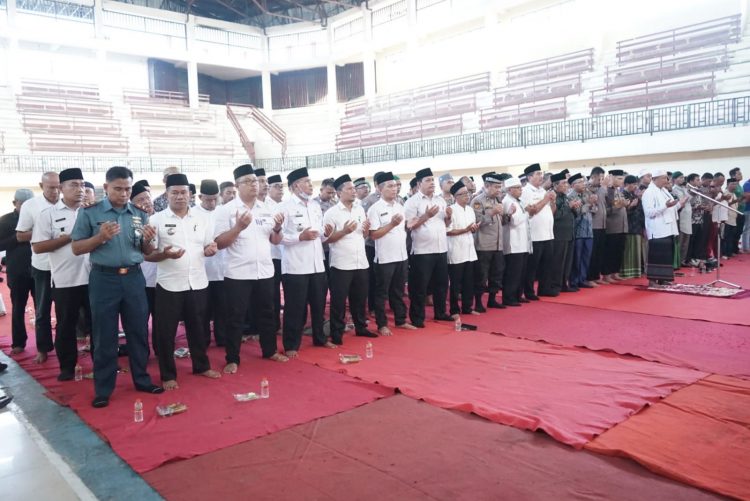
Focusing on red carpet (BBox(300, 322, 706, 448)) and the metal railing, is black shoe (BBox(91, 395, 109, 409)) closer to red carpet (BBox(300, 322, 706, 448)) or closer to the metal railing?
red carpet (BBox(300, 322, 706, 448))

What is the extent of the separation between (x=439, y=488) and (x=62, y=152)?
67.2ft

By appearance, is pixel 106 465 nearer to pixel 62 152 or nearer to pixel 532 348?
pixel 532 348

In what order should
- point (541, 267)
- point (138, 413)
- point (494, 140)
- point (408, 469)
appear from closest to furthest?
1. point (408, 469)
2. point (138, 413)
3. point (541, 267)
4. point (494, 140)

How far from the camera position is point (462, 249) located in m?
6.11

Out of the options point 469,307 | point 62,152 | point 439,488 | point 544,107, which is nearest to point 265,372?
point 439,488

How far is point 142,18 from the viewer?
23.1 metres

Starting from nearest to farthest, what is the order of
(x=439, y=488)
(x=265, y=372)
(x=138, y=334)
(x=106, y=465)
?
(x=439, y=488), (x=106, y=465), (x=138, y=334), (x=265, y=372)

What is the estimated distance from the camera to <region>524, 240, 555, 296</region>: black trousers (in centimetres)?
707

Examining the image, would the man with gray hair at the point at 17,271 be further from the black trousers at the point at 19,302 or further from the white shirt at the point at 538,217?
the white shirt at the point at 538,217

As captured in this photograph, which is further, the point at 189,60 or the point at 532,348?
the point at 189,60

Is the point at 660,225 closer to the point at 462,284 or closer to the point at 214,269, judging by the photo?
the point at 462,284

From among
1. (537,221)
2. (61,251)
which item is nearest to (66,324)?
(61,251)

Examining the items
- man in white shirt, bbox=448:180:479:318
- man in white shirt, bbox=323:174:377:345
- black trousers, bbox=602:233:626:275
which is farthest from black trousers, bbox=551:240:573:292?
man in white shirt, bbox=323:174:377:345

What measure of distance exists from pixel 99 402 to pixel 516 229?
4890 millimetres
